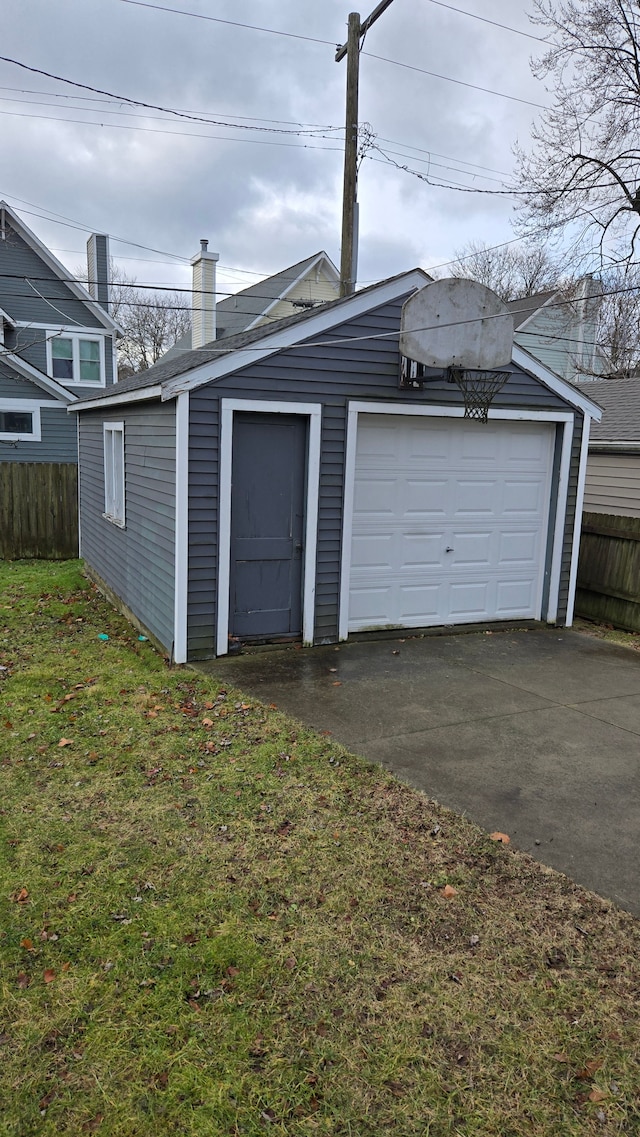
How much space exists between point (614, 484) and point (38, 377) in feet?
42.4

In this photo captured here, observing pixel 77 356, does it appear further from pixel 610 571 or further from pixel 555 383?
pixel 610 571

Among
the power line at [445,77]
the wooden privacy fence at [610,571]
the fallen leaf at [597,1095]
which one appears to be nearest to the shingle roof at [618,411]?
the wooden privacy fence at [610,571]

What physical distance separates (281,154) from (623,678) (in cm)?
1315

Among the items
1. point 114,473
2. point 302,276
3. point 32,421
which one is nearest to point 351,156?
point 114,473

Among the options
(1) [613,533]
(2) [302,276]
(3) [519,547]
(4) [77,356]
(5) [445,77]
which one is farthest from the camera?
(2) [302,276]

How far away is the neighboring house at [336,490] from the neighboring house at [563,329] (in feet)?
41.0

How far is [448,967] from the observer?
2994 mm

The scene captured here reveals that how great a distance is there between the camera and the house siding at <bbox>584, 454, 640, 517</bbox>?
1168 cm

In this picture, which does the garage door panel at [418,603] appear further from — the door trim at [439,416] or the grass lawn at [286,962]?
the grass lawn at [286,962]

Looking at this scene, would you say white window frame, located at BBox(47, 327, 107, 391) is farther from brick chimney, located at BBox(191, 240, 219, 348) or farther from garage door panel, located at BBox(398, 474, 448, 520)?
garage door panel, located at BBox(398, 474, 448, 520)

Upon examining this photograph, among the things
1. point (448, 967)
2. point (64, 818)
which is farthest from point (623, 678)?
point (64, 818)

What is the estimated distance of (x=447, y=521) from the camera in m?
8.28

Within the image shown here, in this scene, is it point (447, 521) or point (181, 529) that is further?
point (447, 521)

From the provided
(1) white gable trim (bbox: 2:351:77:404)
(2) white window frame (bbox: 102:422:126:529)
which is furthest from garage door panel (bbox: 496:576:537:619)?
(1) white gable trim (bbox: 2:351:77:404)
